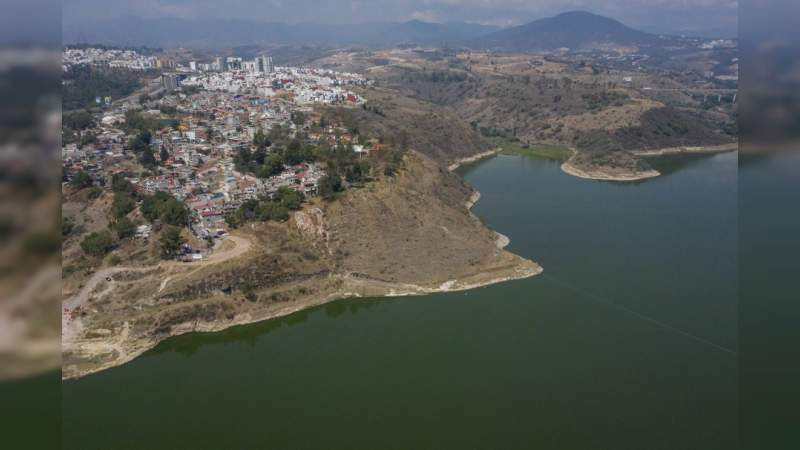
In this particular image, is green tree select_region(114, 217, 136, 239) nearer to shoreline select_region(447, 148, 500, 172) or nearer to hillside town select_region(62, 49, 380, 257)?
hillside town select_region(62, 49, 380, 257)

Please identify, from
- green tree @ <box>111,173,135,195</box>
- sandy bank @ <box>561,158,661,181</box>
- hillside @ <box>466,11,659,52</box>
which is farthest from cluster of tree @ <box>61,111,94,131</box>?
hillside @ <box>466,11,659,52</box>

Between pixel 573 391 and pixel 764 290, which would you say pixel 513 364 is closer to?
pixel 573 391

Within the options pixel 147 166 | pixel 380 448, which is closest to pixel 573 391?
pixel 380 448

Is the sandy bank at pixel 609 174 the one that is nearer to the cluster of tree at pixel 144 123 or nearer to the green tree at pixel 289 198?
the green tree at pixel 289 198

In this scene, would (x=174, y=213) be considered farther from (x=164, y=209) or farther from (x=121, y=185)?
(x=121, y=185)

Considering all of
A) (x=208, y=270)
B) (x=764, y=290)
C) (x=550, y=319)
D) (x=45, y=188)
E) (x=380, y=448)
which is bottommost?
(x=380, y=448)

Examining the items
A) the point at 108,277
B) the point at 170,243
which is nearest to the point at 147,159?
the point at 170,243

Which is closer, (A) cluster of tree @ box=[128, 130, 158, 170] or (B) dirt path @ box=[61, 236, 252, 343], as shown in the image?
(B) dirt path @ box=[61, 236, 252, 343]
